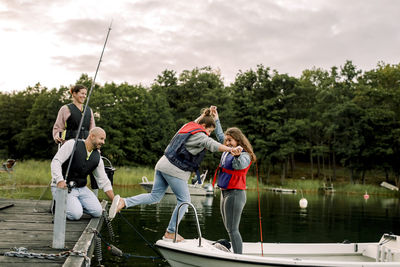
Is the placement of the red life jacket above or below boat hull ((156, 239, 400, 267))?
above

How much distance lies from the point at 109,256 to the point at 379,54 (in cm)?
4868

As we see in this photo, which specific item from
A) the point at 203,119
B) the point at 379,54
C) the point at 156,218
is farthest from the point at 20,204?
the point at 379,54

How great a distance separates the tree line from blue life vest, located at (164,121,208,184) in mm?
33867

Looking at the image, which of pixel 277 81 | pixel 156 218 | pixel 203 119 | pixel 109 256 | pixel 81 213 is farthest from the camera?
pixel 277 81

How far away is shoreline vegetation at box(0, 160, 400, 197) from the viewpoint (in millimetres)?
21891

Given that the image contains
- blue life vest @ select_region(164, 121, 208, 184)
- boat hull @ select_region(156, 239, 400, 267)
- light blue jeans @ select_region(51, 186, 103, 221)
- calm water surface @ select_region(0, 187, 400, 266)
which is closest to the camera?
boat hull @ select_region(156, 239, 400, 267)

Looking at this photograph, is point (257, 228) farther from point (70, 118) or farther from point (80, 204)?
point (70, 118)

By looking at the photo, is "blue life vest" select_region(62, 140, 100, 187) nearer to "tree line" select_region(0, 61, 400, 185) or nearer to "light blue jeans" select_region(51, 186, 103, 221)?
"light blue jeans" select_region(51, 186, 103, 221)

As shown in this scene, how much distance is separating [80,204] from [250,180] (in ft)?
98.8

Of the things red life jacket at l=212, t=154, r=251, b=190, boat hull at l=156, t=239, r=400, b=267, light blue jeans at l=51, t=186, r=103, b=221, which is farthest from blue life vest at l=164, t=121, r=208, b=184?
light blue jeans at l=51, t=186, r=103, b=221

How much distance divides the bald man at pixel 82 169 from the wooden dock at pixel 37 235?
20cm

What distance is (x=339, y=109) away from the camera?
4119 cm

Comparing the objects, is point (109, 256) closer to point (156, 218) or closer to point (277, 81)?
point (156, 218)

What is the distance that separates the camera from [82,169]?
5.51 meters
